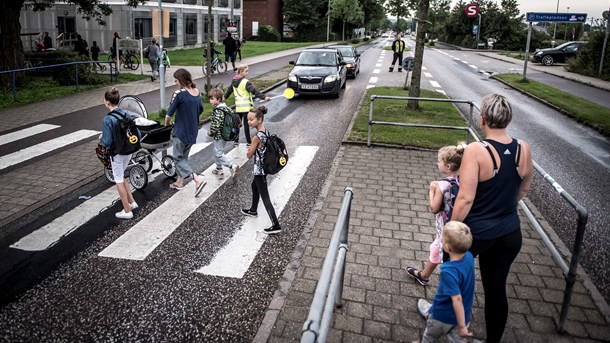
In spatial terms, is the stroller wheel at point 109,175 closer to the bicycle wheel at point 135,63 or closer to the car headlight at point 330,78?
the car headlight at point 330,78

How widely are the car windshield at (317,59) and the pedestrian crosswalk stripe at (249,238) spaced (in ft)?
34.1

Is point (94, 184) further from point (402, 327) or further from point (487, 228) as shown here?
point (487, 228)

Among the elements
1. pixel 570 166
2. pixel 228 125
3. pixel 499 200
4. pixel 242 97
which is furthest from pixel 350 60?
pixel 499 200

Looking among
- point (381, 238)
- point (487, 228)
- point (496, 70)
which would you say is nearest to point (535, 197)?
point (381, 238)

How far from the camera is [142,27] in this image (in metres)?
37.9

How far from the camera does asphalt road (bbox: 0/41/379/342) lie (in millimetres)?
4207

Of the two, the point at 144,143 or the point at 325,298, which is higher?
the point at 325,298

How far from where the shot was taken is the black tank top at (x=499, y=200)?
340 centimetres

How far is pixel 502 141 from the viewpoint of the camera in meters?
3.42

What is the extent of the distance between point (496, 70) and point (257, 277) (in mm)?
30246

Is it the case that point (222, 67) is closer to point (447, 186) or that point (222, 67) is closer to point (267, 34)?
point (447, 186)

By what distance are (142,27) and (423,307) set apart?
1520 inches

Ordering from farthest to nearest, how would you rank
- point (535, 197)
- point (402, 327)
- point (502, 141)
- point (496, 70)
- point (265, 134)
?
point (496, 70), point (535, 197), point (265, 134), point (402, 327), point (502, 141)

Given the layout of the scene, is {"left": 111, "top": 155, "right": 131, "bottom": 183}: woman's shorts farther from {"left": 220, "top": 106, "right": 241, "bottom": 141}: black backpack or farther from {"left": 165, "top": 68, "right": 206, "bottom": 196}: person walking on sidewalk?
{"left": 220, "top": 106, "right": 241, "bottom": 141}: black backpack
